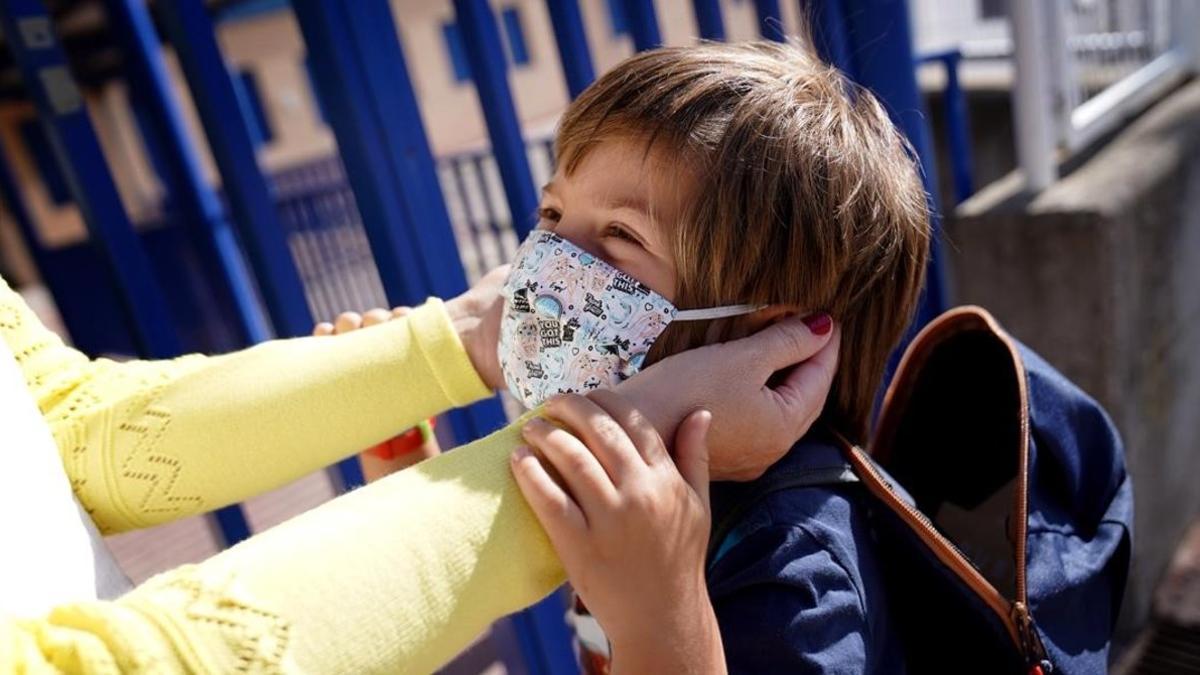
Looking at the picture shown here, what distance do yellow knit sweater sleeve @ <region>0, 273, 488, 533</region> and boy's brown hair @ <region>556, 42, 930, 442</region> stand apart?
1.18ft

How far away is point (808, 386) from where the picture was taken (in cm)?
109

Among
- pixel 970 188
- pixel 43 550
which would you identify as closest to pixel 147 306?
pixel 43 550

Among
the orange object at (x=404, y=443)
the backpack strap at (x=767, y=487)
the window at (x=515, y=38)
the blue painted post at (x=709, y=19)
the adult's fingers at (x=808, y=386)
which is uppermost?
the window at (x=515, y=38)

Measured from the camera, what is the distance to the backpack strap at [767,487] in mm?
1190

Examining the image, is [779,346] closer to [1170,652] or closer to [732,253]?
[732,253]

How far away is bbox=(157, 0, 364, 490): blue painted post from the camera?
5.91 ft

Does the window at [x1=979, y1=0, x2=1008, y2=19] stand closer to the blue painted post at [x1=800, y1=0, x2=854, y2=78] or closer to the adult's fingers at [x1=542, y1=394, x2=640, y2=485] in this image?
the blue painted post at [x1=800, y1=0, x2=854, y2=78]

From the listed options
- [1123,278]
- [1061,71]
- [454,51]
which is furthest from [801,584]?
[454,51]

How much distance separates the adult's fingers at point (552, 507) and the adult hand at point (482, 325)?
23.1 inches

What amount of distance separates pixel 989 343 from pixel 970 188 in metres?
1.73

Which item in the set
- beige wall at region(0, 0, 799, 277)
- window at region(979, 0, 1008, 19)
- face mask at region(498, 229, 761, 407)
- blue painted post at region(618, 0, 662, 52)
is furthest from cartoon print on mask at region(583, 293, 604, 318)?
beige wall at region(0, 0, 799, 277)

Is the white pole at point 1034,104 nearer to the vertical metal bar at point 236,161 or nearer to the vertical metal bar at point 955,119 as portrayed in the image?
the vertical metal bar at point 955,119

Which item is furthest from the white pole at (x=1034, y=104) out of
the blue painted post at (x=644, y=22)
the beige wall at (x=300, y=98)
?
the beige wall at (x=300, y=98)

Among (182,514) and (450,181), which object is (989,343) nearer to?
(182,514)
